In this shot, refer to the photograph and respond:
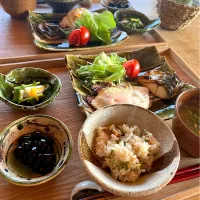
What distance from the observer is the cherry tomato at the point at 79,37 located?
1658 millimetres

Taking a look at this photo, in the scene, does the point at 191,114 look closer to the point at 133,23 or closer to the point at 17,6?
the point at 133,23

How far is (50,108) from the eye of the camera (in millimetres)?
1262

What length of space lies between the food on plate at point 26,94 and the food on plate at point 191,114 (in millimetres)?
709

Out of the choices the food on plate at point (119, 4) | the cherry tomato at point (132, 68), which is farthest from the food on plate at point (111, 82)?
the food on plate at point (119, 4)

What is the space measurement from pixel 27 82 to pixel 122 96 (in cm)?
51

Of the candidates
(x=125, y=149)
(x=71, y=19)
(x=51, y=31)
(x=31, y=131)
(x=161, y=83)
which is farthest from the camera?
(x=71, y=19)

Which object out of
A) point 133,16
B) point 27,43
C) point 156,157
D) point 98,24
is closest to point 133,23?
point 133,16

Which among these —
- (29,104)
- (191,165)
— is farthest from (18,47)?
(191,165)

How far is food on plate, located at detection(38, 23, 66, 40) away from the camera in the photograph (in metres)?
1.73

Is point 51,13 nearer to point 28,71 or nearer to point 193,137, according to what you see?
point 28,71

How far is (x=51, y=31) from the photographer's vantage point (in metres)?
1.77

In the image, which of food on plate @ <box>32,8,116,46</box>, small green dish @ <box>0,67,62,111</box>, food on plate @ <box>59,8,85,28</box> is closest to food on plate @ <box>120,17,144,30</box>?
food on plate @ <box>32,8,116,46</box>

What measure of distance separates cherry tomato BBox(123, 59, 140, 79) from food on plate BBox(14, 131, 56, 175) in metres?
0.72

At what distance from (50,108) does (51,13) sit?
106 centimetres
